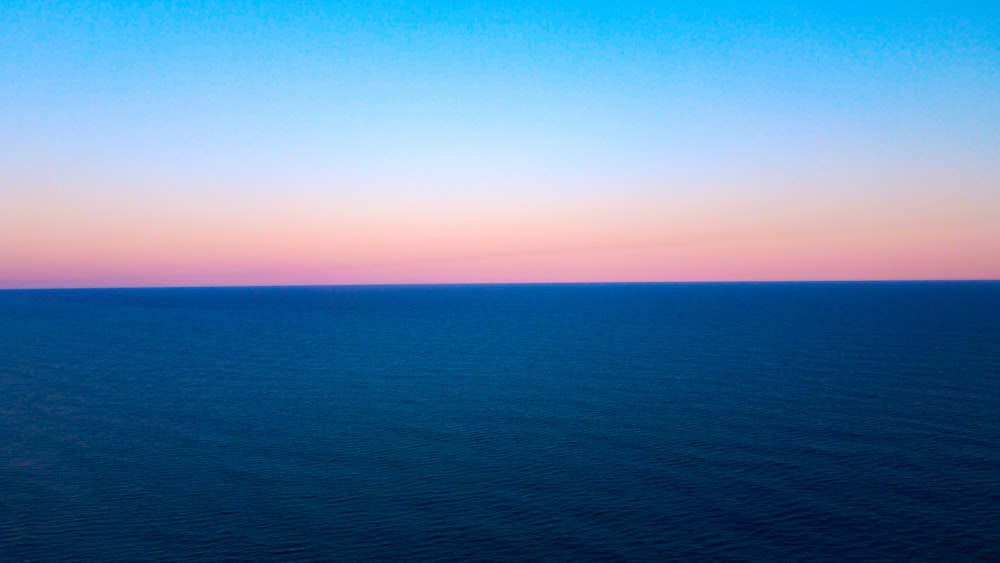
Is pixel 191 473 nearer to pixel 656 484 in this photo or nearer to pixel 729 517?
pixel 656 484

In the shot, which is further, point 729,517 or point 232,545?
point 729,517

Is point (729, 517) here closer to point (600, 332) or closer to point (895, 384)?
point (895, 384)

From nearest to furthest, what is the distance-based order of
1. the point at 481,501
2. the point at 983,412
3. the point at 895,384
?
the point at 481,501
the point at 983,412
the point at 895,384

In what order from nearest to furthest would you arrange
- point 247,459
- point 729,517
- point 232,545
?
point 232,545 → point 729,517 → point 247,459

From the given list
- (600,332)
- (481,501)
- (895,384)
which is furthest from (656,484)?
(600,332)

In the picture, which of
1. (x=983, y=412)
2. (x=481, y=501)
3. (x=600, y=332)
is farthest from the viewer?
(x=600, y=332)

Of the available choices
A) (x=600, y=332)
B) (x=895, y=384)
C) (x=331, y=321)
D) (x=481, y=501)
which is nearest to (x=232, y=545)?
(x=481, y=501)
